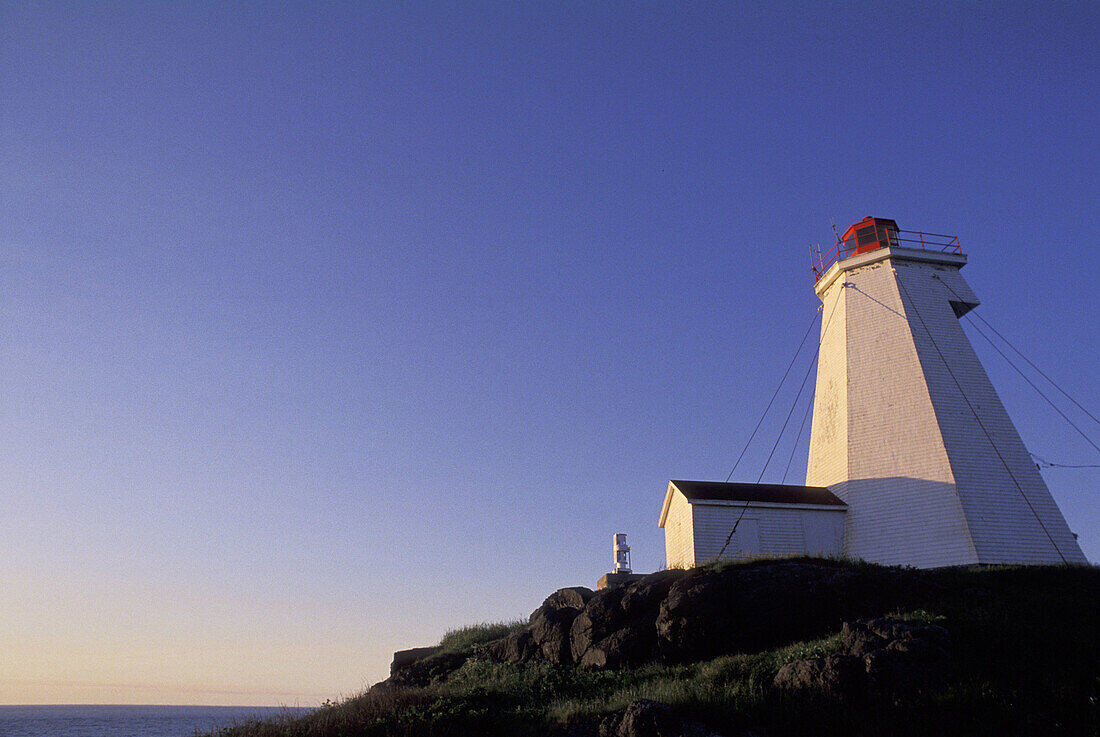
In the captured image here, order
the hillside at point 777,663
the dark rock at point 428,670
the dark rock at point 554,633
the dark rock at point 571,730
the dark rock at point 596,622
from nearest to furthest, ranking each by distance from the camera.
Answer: the hillside at point 777,663, the dark rock at point 571,730, the dark rock at point 596,622, the dark rock at point 554,633, the dark rock at point 428,670

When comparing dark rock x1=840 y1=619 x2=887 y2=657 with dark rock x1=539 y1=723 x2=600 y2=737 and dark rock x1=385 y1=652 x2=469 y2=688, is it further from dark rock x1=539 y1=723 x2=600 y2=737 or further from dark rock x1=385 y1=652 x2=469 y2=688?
dark rock x1=385 y1=652 x2=469 y2=688

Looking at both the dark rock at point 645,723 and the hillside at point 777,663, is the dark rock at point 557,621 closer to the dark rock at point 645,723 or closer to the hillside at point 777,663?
the hillside at point 777,663

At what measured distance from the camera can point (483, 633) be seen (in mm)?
23703

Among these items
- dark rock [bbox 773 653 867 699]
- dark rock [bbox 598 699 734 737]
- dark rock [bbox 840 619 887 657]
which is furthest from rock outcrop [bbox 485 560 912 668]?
dark rock [bbox 598 699 734 737]

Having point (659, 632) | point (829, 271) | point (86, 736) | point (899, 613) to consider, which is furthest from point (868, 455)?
point (86, 736)

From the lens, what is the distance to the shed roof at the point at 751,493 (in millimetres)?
24641

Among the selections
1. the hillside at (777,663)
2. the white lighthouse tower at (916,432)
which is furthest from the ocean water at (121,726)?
the white lighthouse tower at (916,432)

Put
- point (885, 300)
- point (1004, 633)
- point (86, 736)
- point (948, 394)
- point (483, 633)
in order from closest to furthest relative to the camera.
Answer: point (1004, 633) → point (483, 633) → point (948, 394) → point (885, 300) → point (86, 736)

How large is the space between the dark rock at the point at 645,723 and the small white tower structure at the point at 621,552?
43.0 feet

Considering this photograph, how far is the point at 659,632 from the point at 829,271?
63.1 feet

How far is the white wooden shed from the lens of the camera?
23944 mm

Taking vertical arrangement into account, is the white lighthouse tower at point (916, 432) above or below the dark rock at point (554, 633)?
above

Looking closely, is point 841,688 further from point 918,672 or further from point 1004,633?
point 1004,633

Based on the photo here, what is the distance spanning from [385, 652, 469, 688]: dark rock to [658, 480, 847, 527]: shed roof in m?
8.84
